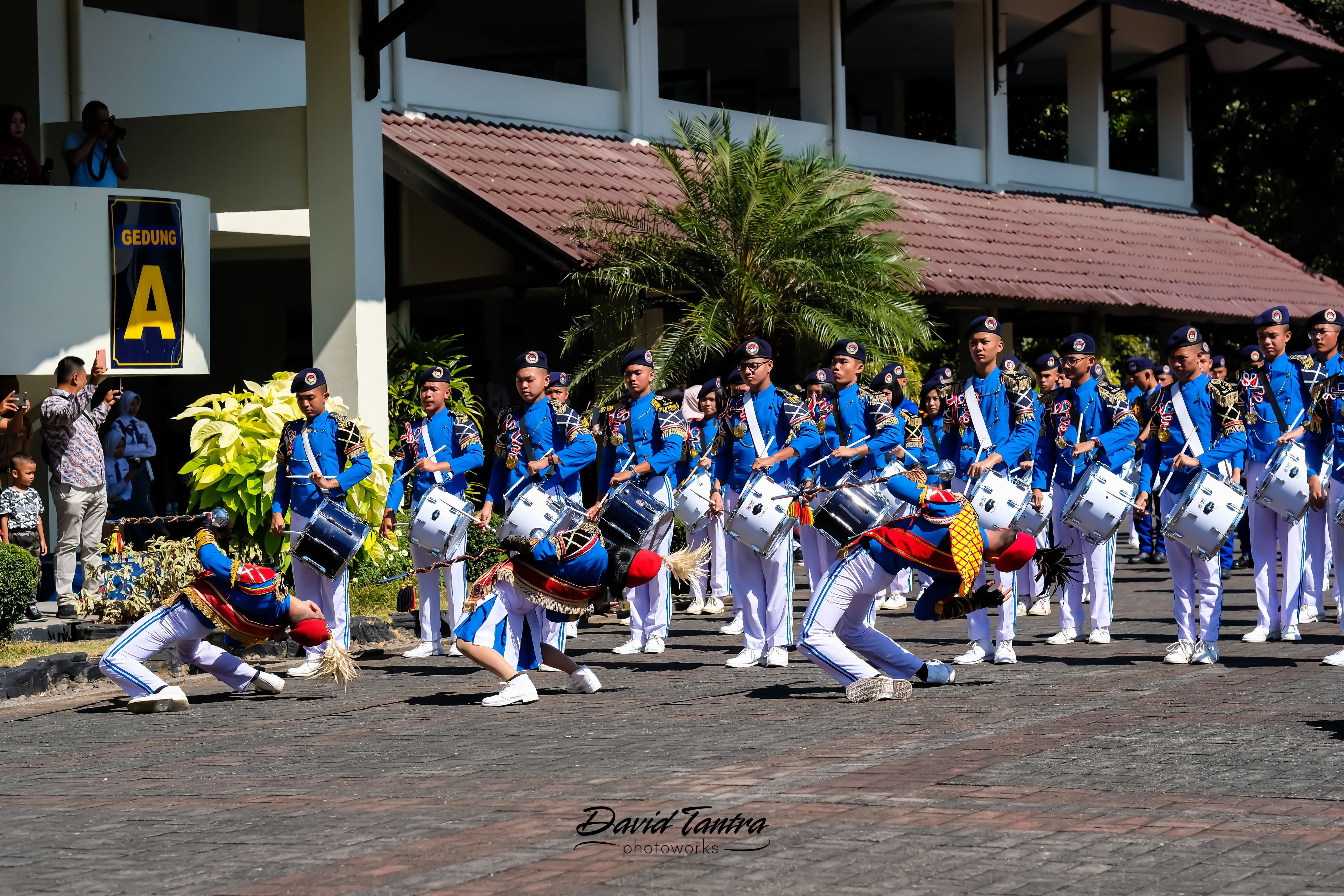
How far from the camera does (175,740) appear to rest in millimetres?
8859

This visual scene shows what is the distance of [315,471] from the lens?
435 inches

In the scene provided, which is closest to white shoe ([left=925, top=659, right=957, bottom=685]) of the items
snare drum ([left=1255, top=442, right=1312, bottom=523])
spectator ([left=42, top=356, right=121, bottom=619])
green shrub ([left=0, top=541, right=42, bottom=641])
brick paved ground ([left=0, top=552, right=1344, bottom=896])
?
brick paved ground ([left=0, top=552, right=1344, bottom=896])

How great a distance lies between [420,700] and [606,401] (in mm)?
6703

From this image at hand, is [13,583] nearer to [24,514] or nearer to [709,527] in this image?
[24,514]

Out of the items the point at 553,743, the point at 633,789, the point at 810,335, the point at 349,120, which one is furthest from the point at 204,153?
the point at 633,789

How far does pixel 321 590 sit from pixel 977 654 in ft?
14.0

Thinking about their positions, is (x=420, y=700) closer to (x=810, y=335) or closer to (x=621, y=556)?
(x=621, y=556)

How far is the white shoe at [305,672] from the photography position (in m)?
11.4

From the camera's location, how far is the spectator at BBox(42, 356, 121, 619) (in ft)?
42.5

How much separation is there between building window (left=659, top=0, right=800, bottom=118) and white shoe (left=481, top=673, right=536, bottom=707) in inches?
554

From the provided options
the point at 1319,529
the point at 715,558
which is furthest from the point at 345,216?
the point at 1319,529

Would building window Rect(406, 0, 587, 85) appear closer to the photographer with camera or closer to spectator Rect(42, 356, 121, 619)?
the photographer with camera

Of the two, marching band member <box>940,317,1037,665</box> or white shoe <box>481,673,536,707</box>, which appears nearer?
white shoe <box>481,673,536,707</box>

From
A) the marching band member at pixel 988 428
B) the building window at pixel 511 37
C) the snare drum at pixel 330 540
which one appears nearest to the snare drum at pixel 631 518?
the snare drum at pixel 330 540
